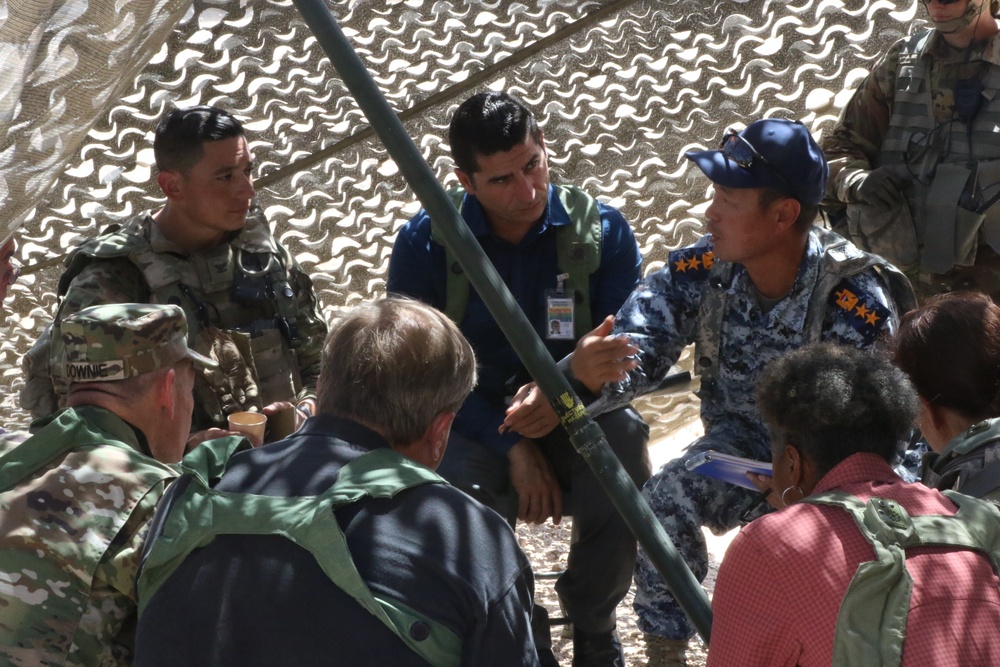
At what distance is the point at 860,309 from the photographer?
305cm

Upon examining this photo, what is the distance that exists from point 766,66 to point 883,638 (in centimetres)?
470

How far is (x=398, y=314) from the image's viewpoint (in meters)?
2.02

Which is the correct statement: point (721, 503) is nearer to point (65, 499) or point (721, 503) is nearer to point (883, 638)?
point (883, 638)

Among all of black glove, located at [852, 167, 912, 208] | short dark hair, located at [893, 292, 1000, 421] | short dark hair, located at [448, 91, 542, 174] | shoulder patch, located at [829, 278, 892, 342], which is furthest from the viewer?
black glove, located at [852, 167, 912, 208]

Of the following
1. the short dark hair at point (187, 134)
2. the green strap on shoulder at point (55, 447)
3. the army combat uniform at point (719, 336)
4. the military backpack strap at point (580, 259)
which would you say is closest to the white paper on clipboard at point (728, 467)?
the army combat uniform at point (719, 336)

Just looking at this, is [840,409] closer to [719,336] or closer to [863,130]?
[719,336]

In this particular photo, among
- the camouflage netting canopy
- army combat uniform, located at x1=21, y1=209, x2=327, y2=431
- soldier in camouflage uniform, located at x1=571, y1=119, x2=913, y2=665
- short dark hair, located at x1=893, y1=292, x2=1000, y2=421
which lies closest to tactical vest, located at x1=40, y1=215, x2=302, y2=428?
army combat uniform, located at x1=21, y1=209, x2=327, y2=431

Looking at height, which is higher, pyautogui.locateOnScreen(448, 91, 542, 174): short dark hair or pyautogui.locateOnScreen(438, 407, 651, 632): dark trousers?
pyautogui.locateOnScreen(448, 91, 542, 174): short dark hair

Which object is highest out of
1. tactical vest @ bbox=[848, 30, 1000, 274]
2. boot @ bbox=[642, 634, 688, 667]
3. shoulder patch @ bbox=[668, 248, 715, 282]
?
shoulder patch @ bbox=[668, 248, 715, 282]

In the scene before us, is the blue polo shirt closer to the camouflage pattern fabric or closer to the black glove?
the black glove

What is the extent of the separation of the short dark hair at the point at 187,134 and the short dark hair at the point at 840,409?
2152 mm

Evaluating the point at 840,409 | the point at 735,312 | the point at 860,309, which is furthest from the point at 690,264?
the point at 840,409

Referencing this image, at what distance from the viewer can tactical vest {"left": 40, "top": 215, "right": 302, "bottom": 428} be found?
11.6ft

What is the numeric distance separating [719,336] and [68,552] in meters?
1.85
